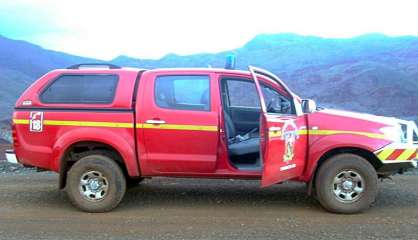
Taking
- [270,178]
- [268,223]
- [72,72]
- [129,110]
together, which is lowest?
[268,223]

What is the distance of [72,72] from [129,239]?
2626 mm


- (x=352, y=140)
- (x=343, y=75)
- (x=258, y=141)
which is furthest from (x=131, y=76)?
(x=343, y=75)

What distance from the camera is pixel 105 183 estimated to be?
7.57m

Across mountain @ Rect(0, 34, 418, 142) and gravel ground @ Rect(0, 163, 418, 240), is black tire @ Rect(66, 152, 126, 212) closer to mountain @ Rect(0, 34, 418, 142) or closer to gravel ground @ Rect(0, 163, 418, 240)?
gravel ground @ Rect(0, 163, 418, 240)

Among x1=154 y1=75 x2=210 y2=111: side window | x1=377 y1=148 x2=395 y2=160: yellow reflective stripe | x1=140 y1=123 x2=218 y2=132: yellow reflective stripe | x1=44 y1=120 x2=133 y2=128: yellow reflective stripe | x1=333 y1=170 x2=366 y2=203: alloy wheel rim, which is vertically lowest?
x1=333 y1=170 x2=366 y2=203: alloy wheel rim

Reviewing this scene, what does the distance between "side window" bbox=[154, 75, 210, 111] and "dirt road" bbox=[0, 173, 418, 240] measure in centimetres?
133

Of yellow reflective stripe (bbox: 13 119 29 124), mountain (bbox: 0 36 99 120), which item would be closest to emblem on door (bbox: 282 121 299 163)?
yellow reflective stripe (bbox: 13 119 29 124)

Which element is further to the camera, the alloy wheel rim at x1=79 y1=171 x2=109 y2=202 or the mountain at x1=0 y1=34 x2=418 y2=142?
the mountain at x1=0 y1=34 x2=418 y2=142

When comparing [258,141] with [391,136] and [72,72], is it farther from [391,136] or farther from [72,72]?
[72,72]

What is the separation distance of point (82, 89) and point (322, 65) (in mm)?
19794

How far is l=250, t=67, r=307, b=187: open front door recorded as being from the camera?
6.94 m

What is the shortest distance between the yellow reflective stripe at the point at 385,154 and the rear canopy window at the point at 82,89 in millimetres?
3405

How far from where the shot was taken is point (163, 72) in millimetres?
7746

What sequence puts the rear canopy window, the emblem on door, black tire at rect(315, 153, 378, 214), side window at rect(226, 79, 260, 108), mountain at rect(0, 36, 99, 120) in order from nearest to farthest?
1. the emblem on door
2. black tire at rect(315, 153, 378, 214)
3. the rear canopy window
4. side window at rect(226, 79, 260, 108)
5. mountain at rect(0, 36, 99, 120)
